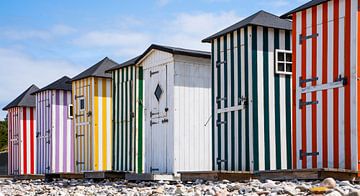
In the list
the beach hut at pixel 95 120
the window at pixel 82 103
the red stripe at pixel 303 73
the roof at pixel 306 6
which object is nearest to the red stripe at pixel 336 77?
the roof at pixel 306 6

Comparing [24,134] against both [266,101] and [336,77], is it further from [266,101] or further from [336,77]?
[336,77]

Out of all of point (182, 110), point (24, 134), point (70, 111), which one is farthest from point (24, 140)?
point (182, 110)

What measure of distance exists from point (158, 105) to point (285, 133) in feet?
11.5

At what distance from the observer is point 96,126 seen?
16.5m

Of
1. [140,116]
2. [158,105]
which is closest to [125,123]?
[140,116]

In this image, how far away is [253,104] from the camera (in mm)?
11078

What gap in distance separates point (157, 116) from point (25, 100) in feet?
30.7

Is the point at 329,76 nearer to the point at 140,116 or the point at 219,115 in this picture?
the point at 219,115

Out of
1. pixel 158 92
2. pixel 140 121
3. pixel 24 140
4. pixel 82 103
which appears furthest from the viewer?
pixel 24 140

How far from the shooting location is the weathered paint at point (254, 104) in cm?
1102

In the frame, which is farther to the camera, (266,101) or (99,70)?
(99,70)

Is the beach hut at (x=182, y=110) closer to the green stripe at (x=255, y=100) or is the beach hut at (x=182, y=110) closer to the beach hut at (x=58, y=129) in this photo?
the green stripe at (x=255, y=100)

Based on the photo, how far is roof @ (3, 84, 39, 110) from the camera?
21688mm

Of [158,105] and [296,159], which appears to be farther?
[158,105]
